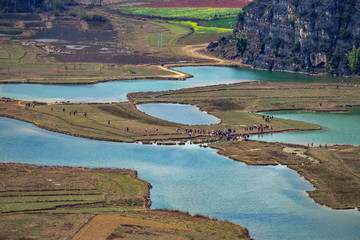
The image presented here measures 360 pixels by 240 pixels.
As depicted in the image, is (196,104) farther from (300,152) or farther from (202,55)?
(202,55)

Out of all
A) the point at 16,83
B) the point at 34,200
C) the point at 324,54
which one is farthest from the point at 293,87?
the point at 34,200

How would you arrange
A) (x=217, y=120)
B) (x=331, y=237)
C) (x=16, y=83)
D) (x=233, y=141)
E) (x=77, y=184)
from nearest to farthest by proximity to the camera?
(x=331, y=237), (x=77, y=184), (x=233, y=141), (x=217, y=120), (x=16, y=83)

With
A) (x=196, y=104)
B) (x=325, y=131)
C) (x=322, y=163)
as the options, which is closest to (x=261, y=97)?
(x=196, y=104)

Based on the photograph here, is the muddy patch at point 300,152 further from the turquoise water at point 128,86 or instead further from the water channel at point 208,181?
the turquoise water at point 128,86

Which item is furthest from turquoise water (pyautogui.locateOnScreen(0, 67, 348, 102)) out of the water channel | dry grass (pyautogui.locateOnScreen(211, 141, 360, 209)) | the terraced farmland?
the terraced farmland

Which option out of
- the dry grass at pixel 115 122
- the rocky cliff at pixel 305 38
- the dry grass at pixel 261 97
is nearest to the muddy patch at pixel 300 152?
the dry grass at pixel 115 122

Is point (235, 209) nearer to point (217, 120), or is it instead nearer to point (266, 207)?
point (266, 207)
